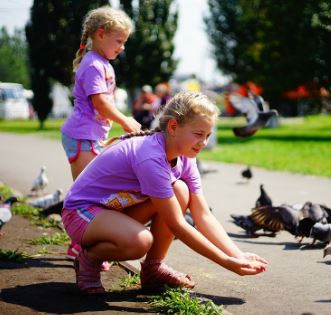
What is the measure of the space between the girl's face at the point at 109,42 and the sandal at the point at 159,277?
1793 millimetres

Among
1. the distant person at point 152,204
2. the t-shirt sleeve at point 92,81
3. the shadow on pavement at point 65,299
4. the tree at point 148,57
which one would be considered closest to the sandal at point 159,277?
the distant person at point 152,204

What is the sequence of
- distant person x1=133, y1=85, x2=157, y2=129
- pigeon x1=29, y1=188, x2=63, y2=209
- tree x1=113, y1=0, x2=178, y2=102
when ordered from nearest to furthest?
pigeon x1=29, y1=188, x2=63, y2=209
distant person x1=133, y1=85, x2=157, y2=129
tree x1=113, y1=0, x2=178, y2=102

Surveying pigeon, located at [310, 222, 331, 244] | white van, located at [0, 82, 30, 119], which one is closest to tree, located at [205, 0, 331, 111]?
pigeon, located at [310, 222, 331, 244]

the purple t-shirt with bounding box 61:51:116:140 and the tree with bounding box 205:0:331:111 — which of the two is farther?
the tree with bounding box 205:0:331:111

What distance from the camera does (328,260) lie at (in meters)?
4.96

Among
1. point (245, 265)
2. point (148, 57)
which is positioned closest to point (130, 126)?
point (245, 265)

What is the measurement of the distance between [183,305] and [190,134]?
96 centimetres

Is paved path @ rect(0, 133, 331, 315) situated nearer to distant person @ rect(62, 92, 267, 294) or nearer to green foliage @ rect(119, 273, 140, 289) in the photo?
distant person @ rect(62, 92, 267, 294)

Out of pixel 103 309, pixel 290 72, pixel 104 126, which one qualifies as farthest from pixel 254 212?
pixel 290 72

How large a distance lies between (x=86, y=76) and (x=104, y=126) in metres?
0.43

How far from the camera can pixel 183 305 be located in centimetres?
356

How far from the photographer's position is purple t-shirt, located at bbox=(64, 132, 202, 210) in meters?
3.74

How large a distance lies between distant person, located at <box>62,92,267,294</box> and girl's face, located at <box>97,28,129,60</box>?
1162 millimetres

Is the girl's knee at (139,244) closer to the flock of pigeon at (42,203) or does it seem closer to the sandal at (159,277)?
the sandal at (159,277)
